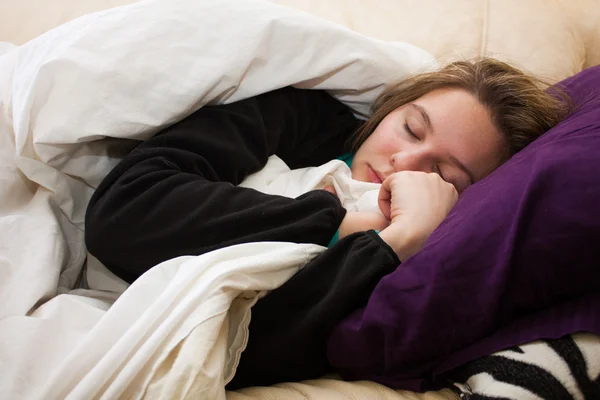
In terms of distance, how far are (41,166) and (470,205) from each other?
0.56m

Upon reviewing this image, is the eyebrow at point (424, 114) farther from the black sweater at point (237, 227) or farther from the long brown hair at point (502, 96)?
the black sweater at point (237, 227)

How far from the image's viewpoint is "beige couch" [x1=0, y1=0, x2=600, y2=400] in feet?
3.48

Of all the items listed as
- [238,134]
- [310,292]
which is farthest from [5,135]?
[310,292]

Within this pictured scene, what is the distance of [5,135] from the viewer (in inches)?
27.7

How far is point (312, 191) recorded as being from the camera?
2.14ft

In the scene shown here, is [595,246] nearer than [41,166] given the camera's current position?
Yes

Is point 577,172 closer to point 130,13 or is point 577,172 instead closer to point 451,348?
point 451,348

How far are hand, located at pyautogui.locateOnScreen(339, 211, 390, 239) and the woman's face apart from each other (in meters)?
0.13

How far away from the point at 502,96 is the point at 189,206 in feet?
1.83

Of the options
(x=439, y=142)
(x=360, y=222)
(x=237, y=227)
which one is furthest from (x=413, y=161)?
(x=237, y=227)

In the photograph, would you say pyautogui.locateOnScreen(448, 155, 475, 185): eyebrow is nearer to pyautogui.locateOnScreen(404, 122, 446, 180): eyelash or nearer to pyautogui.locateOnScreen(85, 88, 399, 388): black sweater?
pyautogui.locateOnScreen(404, 122, 446, 180): eyelash

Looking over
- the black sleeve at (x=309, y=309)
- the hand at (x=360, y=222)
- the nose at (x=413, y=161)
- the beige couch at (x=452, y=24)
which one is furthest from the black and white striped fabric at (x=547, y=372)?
the beige couch at (x=452, y=24)

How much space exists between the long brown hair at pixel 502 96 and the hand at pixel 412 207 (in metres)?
0.21

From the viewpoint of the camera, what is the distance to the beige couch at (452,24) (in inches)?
41.8
